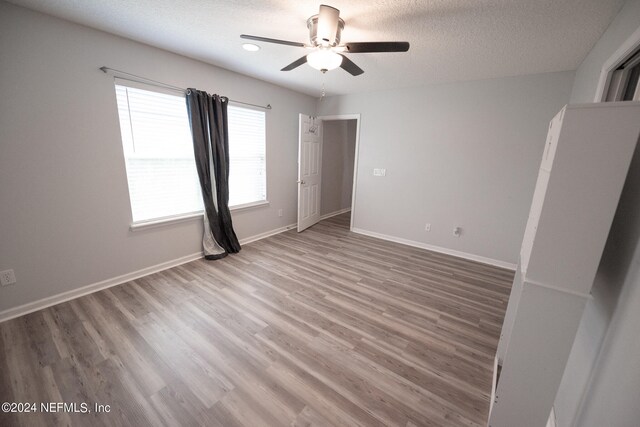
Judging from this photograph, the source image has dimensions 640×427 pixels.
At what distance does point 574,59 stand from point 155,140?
4.34 meters

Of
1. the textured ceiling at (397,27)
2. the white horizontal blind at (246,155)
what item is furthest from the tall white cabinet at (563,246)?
the white horizontal blind at (246,155)

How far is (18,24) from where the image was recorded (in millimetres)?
1829

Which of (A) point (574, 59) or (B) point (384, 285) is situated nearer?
(A) point (574, 59)

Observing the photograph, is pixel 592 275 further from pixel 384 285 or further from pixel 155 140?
pixel 155 140

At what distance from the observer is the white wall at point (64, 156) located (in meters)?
1.89

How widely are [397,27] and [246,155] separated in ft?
8.22

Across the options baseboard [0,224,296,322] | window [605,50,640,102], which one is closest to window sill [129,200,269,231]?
baseboard [0,224,296,322]

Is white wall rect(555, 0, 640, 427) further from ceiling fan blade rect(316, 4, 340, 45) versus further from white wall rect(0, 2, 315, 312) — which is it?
white wall rect(0, 2, 315, 312)

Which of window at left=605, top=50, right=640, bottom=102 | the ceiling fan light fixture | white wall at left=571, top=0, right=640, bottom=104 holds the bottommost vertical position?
window at left=605, top=50, right=640, bottom=102

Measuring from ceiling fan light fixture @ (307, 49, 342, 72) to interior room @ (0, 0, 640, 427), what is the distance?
0.02 metres

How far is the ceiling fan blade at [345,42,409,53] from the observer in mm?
1586

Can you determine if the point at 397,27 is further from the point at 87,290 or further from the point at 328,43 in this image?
the point at 87,290

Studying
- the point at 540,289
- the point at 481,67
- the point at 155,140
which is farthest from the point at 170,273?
the point at 481,67

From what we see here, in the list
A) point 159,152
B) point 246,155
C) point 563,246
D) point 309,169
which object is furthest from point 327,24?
point 309,169
